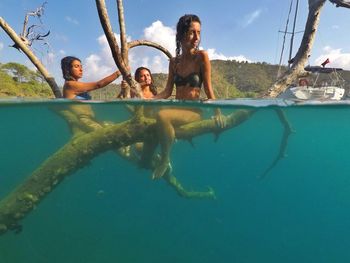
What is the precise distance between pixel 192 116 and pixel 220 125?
26.9 inches

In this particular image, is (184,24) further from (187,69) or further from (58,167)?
(58,167)

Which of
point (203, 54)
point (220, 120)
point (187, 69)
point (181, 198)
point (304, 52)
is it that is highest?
point (304, 52)

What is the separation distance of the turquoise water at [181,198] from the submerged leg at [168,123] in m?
2.36

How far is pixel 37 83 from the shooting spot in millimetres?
29906

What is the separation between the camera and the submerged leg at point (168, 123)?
5.24 metres

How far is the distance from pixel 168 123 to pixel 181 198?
5625 millimetres

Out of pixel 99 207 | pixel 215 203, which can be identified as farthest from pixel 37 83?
pixel 215 203

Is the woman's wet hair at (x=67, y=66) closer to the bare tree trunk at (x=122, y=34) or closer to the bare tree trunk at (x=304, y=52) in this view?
the bare tree trunk at (x=122, y=34)

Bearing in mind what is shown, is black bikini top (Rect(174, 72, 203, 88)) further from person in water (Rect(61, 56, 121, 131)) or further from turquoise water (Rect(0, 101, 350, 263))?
turquoise water (Rect(0, 101, 350, 263))

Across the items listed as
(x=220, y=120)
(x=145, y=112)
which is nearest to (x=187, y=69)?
(x=145, y=112)

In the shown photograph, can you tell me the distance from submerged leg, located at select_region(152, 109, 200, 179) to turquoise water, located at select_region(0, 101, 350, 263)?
2361 mm

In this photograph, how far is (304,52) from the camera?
577cm

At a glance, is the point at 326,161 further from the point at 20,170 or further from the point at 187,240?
the point at 20,170

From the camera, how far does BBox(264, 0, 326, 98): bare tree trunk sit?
552cm
